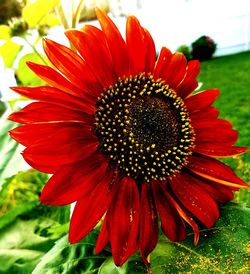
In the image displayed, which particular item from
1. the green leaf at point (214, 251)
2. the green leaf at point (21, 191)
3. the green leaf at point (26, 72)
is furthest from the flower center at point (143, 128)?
the green leaf at point (21, 191)

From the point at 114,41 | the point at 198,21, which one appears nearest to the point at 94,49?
the point at 114,41

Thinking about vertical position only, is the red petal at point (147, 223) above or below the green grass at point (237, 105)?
above

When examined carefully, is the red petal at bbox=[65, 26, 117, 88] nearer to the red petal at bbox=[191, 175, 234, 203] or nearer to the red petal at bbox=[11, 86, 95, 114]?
the red petal at bbox=[11, 86, 95, 114]

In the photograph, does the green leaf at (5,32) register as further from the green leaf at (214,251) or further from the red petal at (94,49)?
the green leaf at (214,251)

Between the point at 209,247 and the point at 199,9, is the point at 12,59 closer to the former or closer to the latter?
the point at 209,247

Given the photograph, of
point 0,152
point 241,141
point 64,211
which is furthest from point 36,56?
point 241,141

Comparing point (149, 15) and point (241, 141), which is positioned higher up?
point (241, 141)
